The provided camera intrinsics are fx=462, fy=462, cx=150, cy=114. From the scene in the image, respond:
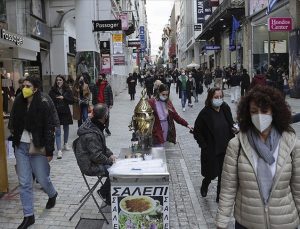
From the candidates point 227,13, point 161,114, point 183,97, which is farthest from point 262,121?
point 227,13

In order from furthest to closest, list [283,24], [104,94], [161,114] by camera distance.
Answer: [283,24] → [104,94] → [161,114]

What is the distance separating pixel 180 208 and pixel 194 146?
193 inches

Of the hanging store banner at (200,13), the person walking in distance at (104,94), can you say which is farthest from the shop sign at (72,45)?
the hanging store banner at (200,13)

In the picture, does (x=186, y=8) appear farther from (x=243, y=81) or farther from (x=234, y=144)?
(x=234, y=144)

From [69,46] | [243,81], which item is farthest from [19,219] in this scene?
[69,46]

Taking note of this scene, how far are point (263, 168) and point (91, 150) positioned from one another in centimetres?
248

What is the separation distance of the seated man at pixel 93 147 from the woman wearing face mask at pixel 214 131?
4.88 ft

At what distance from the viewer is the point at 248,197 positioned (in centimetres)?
318

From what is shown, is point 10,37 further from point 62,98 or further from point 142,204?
point 142,204

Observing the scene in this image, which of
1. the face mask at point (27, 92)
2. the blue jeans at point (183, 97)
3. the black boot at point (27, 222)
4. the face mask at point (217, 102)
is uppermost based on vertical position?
the face mask at point (27, 92)

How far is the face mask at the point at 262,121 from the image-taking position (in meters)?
3.16

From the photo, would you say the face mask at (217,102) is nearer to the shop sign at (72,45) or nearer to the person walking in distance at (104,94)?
the person walking in distance at (104,94)

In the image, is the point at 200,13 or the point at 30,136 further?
the point at 200,13

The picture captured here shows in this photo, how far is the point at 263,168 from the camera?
10.2 ft
